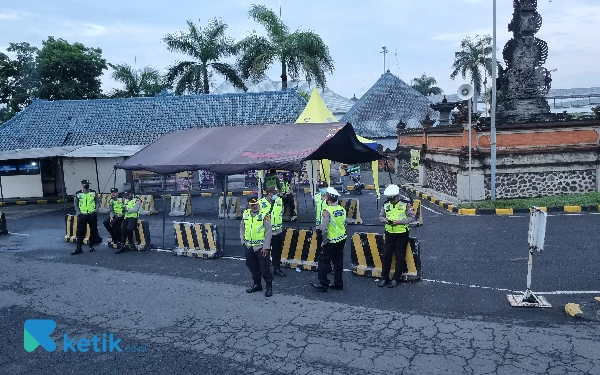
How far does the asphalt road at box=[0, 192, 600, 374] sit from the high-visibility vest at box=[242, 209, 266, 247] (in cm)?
99

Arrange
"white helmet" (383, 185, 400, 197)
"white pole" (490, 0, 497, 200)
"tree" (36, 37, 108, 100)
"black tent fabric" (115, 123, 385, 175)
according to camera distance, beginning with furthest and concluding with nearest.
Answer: "tree" (36, 37, 108, 100), "white pole" (490, 0, 497, 200), "black tent fabric" (115, 123, 385, 175), "white helmet" (383, 185, 400, 197)

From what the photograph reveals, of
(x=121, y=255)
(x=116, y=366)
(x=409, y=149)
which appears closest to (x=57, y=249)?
(x=121, y=255)

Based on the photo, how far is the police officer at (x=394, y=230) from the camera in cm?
823

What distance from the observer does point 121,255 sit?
12203 mm

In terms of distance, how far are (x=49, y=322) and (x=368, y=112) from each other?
35.6 meters

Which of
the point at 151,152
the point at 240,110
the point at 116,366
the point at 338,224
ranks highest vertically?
the point at 240,110

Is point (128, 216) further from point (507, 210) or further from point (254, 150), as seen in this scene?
point (507, 210)

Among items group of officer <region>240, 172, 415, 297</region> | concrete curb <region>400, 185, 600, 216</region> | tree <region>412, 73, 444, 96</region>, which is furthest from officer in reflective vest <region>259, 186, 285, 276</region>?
tree <region>412, 73, 444, 96</region>

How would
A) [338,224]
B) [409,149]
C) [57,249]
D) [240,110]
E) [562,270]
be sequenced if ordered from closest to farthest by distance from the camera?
[338,224], [562,270], [57,249], [409,149], [240,110]

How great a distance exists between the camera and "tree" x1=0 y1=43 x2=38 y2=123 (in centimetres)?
3531

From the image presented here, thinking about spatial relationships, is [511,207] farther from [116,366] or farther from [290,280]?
[116,366]

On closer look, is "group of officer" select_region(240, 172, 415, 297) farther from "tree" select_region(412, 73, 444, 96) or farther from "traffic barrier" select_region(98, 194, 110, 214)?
"tree" select_region(412, 73, 444, 96)

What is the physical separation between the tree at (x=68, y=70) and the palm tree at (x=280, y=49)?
1374 centimetres

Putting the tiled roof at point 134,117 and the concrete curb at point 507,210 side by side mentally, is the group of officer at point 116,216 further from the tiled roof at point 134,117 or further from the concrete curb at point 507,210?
the tiled roof at point 134,117
